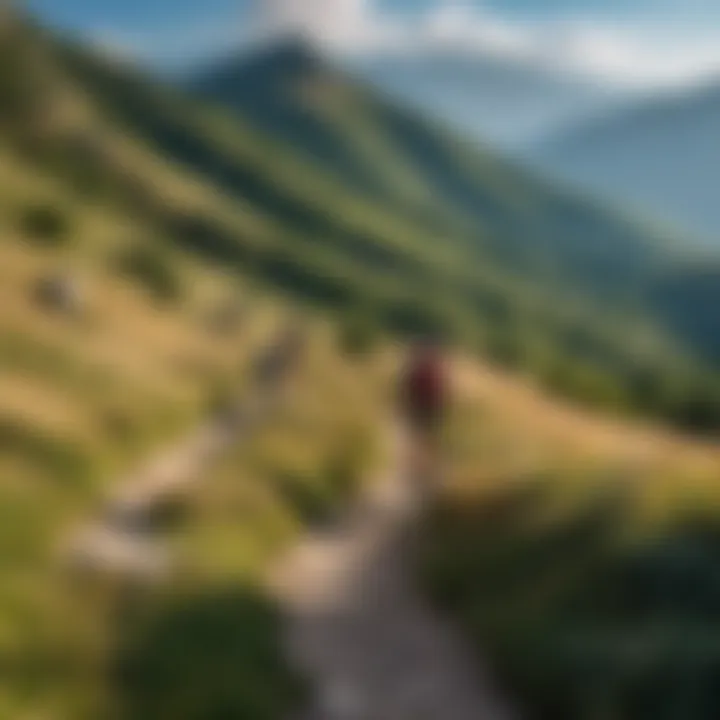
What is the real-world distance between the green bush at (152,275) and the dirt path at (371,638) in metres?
59.4

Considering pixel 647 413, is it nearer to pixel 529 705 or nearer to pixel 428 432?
pixel 428 432

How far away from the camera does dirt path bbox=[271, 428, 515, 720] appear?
99.9 ft

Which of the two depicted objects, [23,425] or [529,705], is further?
[23,425]

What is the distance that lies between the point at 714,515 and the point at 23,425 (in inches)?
1023

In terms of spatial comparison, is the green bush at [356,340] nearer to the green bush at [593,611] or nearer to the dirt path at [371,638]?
the dirt path at [371,638]

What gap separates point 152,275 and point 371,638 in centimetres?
8161

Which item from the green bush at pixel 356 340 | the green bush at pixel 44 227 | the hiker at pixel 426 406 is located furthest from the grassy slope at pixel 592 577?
the green bush at pixel 44 227

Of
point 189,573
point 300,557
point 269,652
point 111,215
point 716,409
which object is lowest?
point 269,652

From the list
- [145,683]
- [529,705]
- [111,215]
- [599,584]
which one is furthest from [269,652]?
[111,215]

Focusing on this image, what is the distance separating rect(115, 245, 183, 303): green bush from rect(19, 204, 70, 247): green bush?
255 inches

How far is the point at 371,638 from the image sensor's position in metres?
36.4

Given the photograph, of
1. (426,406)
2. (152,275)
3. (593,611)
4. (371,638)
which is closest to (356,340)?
(152,275)

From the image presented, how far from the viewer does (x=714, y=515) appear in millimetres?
35250

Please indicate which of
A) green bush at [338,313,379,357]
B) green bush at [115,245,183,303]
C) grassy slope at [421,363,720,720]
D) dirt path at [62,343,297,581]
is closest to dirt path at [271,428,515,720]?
grassy slope at [421,363,720,720]
